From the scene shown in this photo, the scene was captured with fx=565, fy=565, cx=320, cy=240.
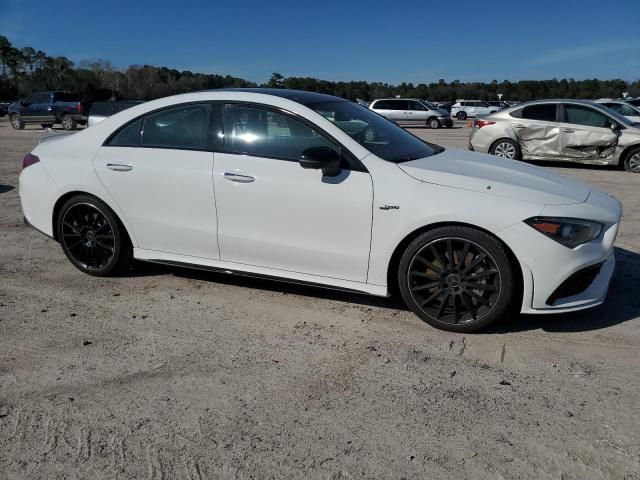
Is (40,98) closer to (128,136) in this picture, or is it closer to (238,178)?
(128,136)

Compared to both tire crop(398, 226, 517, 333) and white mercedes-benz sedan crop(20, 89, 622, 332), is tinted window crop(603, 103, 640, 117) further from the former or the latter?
tire crop(398, 226, 517, 333)

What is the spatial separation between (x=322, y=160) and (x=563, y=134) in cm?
1002

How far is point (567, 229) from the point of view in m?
3.62

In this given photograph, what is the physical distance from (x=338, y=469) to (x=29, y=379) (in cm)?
195

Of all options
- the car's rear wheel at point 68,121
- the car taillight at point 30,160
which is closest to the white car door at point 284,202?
the car taillight at point 30,160

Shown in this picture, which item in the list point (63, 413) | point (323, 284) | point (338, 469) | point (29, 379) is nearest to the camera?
point (338, 469)

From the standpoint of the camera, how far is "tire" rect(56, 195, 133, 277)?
190 inches

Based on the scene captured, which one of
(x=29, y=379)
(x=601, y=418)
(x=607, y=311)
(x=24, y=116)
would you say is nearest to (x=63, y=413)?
(x=29, y=379)

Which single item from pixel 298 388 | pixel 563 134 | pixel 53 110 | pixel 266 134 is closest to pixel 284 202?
pixel 266 134

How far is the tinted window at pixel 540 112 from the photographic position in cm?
1240

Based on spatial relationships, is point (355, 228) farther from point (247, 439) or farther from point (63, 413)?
point (63, 413)

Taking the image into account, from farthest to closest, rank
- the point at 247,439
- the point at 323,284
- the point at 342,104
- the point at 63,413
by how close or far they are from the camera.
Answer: the point at 342,104, the point at 323,284, the point at 63,413, the point at 247,439

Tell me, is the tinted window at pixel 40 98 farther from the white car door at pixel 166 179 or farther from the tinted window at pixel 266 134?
the tinted window at pixel 266 134

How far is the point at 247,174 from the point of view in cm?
419
